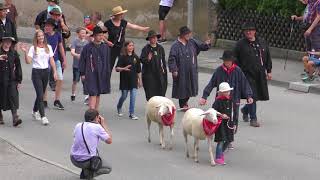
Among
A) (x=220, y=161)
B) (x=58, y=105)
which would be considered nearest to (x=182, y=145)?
(x=220, y=161)

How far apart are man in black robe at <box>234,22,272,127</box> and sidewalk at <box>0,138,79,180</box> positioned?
4181mm

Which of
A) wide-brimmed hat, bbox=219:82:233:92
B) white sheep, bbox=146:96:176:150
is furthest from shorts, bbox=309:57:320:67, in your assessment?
wide-brimmed hat, bbox=219:82:233:92

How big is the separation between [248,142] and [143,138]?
1.72 m

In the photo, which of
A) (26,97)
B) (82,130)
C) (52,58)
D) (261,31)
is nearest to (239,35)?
(261,31)

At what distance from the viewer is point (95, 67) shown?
13883 millimetres

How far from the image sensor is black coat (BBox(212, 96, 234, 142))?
11086 mm

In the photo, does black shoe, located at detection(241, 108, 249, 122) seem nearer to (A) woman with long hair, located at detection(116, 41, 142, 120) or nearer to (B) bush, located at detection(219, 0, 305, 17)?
(A) woman with long hair, located at detection(116, 41, 142, 120)

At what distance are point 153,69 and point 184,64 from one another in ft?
2.25

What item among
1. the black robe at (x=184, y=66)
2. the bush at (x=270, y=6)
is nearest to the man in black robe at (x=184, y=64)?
the black robe at (x=184, y=66)

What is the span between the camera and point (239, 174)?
34.7 feet

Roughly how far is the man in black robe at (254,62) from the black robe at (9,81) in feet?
12.6

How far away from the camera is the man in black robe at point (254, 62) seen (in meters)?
13.4

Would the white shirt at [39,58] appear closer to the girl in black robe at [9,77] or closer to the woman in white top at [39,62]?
the woman in white top at [39,62]

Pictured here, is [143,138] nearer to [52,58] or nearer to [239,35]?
[52,58]
